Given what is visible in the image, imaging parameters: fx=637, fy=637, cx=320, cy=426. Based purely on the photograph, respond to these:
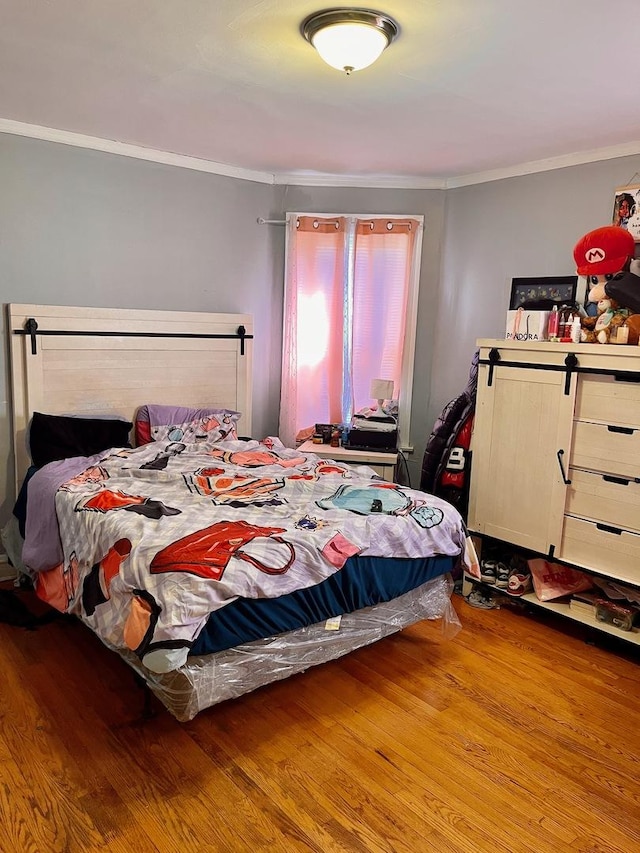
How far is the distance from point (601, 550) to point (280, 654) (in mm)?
1622

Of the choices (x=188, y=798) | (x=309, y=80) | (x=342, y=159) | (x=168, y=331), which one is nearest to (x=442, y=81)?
(x=309, y=80)

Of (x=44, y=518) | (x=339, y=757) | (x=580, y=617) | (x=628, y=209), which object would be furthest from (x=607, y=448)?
(x=44, y=518)

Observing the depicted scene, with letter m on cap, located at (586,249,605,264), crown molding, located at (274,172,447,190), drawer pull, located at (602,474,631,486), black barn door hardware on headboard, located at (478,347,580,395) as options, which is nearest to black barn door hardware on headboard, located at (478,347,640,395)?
black barn door hardware on headboard, located at (478,347,580,395)

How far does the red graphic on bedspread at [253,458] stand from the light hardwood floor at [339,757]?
1090 mm

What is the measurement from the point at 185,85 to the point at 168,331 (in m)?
1.59

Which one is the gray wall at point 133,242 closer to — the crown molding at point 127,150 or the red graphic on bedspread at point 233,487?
the crown molding at point 127,150

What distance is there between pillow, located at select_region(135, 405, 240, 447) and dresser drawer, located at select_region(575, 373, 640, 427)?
2.03 metres

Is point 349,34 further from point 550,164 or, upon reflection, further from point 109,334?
point 109,334

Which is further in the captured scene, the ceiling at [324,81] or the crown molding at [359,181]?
the crown molding at [359,181]

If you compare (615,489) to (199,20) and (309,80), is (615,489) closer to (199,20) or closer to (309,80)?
(309,80)

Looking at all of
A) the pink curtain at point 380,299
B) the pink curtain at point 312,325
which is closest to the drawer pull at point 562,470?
the pink curtain at point 380,299

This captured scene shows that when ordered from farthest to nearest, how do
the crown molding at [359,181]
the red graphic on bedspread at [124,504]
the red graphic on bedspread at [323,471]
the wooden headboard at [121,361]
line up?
the crown molding at [359,181] < the wooden headboard at [121,361] < the red graphic on bedspread at [323,471] < the red graphic on bedspread at [124,504]

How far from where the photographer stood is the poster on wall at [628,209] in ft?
10.8

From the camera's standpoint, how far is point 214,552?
2.22m
